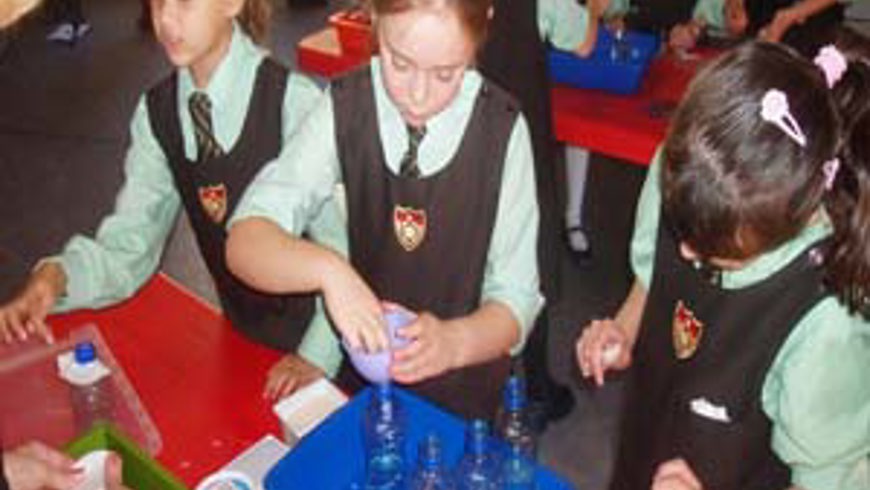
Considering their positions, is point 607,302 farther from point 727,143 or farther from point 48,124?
point 48,124

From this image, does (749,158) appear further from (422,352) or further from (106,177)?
(106,177)

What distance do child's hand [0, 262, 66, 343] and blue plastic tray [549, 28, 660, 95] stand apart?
4.48 feet

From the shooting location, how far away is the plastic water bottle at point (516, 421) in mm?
1209

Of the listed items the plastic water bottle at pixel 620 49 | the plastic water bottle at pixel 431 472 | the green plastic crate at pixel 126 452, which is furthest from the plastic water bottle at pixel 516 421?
the plastic water bottle at pixel 620 49

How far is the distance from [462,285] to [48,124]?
122 inches

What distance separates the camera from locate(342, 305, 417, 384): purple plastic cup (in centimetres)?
110

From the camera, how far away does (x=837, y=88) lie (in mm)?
1073

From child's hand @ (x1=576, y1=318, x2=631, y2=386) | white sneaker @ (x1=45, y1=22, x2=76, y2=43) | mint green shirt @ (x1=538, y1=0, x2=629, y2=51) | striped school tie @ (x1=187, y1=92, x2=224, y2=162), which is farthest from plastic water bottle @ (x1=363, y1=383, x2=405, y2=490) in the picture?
white sneaker @ (x1=45, y1=22, x2=76, y2=43)

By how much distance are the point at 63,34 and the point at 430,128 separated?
3968 millimetres

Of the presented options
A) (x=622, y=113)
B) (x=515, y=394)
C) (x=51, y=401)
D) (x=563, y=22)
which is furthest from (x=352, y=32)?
(x=515, y=394)

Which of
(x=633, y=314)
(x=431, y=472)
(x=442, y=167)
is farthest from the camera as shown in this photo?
(x=633, y=314)

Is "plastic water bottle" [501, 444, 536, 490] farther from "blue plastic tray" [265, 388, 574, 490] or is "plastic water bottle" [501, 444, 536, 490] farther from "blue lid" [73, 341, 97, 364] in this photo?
"blue lid" [73, 341, 97, 364]

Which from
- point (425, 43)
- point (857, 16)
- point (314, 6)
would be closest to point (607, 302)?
point (857, 16)

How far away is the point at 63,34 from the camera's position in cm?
473
